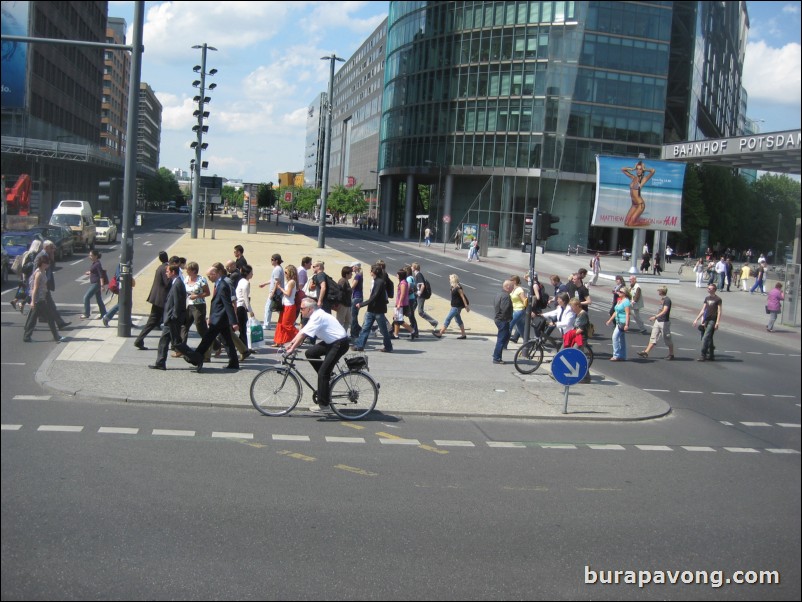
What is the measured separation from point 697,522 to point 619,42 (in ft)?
19.6

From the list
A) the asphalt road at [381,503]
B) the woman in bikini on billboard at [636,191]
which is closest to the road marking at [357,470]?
the asphalt road at [381,503]

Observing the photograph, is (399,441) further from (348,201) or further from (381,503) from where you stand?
(348,201)

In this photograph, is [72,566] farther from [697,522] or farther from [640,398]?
[640,398]

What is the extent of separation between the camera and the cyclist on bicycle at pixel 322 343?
9.49 meters

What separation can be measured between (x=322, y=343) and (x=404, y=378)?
9.83ft

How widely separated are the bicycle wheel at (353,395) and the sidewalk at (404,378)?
0.52 m

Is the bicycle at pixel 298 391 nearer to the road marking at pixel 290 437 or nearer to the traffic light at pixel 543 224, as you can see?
the road marking at pixel 290 437

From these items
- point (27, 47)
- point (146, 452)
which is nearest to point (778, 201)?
point (27, 47)

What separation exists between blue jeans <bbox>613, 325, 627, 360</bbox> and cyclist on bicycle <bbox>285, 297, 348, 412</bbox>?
313 inches

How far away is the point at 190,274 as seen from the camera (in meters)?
11.9

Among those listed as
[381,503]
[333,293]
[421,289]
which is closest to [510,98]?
[421,289]

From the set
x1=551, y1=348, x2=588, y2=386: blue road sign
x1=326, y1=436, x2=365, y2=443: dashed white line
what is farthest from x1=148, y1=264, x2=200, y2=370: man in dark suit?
x1=551, y1=348, x2=588, y2=386: blue road sign

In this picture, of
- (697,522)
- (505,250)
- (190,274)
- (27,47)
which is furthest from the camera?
(505,250)

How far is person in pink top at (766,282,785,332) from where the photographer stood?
6.69 feet
